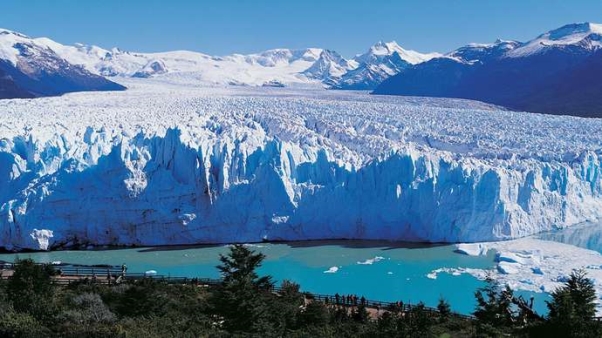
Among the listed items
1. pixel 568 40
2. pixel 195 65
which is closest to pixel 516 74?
pixel 568 40

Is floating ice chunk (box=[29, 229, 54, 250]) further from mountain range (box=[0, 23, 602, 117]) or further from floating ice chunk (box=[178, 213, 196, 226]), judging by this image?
mountain range (box=[0, 23, 602, 117])

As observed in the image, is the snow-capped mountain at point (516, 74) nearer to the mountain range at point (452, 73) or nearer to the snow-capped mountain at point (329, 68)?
the mountain range at point (452, 73)

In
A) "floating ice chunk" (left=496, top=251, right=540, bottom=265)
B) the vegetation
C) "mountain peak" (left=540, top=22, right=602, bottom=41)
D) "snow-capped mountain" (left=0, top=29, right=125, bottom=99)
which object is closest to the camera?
the vegetation

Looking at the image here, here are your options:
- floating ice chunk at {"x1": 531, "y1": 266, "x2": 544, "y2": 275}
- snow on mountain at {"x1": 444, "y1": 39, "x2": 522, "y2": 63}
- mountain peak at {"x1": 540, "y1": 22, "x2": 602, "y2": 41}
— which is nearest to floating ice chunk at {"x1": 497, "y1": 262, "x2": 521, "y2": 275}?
floating ice chunk at {"x1": 531, "y1": 266, "x2": 544, "y2": 275}

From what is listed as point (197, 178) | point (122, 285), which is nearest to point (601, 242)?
point (197, 178)

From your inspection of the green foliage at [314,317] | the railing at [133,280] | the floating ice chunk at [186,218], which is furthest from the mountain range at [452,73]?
the green foliage at [314,317]
